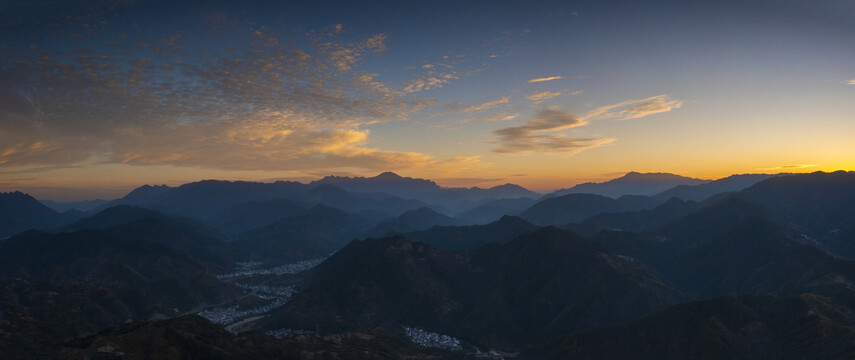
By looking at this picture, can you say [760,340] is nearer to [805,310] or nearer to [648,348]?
[805,310]

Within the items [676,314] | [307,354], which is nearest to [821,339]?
[676,314]

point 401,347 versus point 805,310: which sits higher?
point 805,310

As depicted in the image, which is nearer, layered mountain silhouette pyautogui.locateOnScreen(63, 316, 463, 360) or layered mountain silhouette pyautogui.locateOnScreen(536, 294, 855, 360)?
layered mountain silhouette pyautogui.locateOnScreen(63, 316, 463, 360)

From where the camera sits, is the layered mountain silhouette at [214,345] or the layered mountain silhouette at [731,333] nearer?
the layered mountain silhouette at [214,345]

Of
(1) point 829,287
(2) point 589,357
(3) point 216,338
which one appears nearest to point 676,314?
(2) point 589,357

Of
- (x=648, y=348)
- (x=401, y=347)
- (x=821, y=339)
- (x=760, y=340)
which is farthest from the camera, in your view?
(x=401, y=347)

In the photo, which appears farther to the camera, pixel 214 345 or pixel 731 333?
pixel 731 333

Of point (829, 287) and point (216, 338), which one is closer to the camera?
point (216, 338)

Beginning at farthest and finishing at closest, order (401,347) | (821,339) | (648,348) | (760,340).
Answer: (401,347), (648,348), (760,340), (821,339)

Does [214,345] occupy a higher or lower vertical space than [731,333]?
higher
